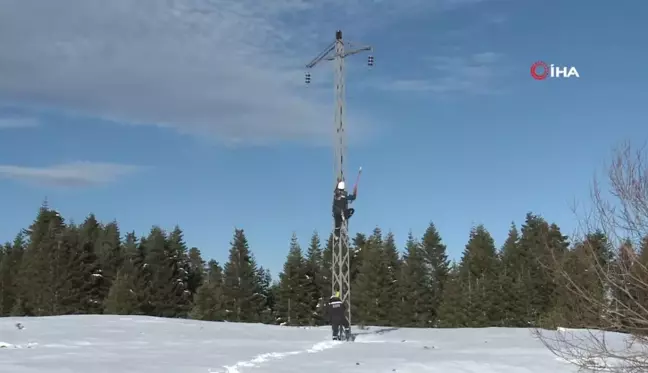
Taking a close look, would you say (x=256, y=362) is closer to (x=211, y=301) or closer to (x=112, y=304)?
(x=112, y=304)

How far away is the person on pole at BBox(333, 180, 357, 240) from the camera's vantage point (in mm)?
24656

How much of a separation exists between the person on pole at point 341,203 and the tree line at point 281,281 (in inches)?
1500

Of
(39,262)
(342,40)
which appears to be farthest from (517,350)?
(39,262)

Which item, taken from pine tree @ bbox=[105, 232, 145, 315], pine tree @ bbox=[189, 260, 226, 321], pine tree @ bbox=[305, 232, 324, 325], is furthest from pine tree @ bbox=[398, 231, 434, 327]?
pine tree @ bbox=[105, 232, 145, 315]

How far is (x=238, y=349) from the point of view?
19.8 metres

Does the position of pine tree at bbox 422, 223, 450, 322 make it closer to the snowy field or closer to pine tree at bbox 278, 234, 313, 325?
pine tree at bbox 278, 234, 313, 325

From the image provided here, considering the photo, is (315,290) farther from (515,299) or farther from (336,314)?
(336,314)

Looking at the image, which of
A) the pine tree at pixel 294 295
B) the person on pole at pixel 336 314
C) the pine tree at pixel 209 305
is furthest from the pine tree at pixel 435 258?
the person on pole at pixel 336 314

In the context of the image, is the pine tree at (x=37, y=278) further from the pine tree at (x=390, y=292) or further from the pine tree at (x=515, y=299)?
the pine tree at (x=515, y=299)

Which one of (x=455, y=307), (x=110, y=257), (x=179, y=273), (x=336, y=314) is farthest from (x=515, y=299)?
(x=336, y=314)

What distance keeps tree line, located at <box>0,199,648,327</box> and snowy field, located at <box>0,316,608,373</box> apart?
1333 inches

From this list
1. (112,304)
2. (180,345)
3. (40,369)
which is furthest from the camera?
(112,304)

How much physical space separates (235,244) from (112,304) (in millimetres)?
15359

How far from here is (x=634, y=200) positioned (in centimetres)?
1420
